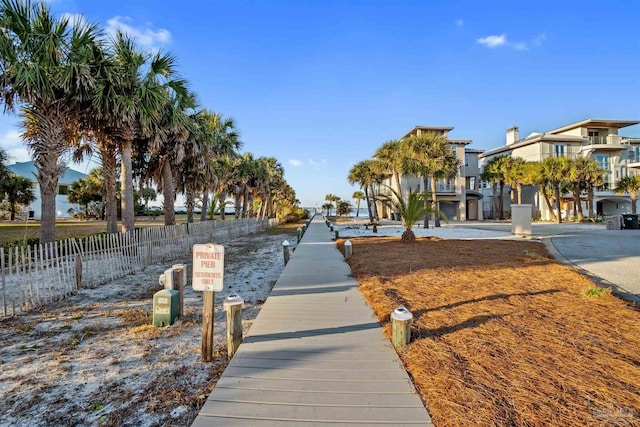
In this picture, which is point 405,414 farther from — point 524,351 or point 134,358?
point 134,358

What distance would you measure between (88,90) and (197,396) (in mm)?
10363

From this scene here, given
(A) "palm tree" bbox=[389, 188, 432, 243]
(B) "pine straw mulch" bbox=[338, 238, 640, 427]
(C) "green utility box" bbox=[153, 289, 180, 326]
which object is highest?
(A) "palm tree" bbox=[389, 188, 432, 243]

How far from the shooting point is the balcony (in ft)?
138

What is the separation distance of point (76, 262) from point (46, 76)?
216 inches

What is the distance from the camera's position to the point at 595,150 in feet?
141

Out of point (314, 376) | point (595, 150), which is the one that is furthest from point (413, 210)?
point (595, 150)

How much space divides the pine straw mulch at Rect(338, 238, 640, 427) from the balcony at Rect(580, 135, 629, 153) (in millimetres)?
46044

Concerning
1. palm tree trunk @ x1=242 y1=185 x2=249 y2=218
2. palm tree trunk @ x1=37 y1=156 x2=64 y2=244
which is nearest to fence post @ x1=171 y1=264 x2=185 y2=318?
palm tree trunk @ x1=37 y1=156 x2=64 y2=244

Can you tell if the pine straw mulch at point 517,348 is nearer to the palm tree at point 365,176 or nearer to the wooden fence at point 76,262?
the wooden fence at point 76,262

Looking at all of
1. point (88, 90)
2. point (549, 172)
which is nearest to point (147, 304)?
point (88, 90)

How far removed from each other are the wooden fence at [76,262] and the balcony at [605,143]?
50.9m

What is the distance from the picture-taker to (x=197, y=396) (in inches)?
122

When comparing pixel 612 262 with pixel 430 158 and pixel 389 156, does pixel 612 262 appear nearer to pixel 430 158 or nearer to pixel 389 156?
pixel 430 158

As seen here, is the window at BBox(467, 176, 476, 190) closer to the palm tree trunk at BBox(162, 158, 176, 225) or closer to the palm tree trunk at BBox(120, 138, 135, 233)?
the palm tree trunk at BBox(162, 158, 176, 225)
